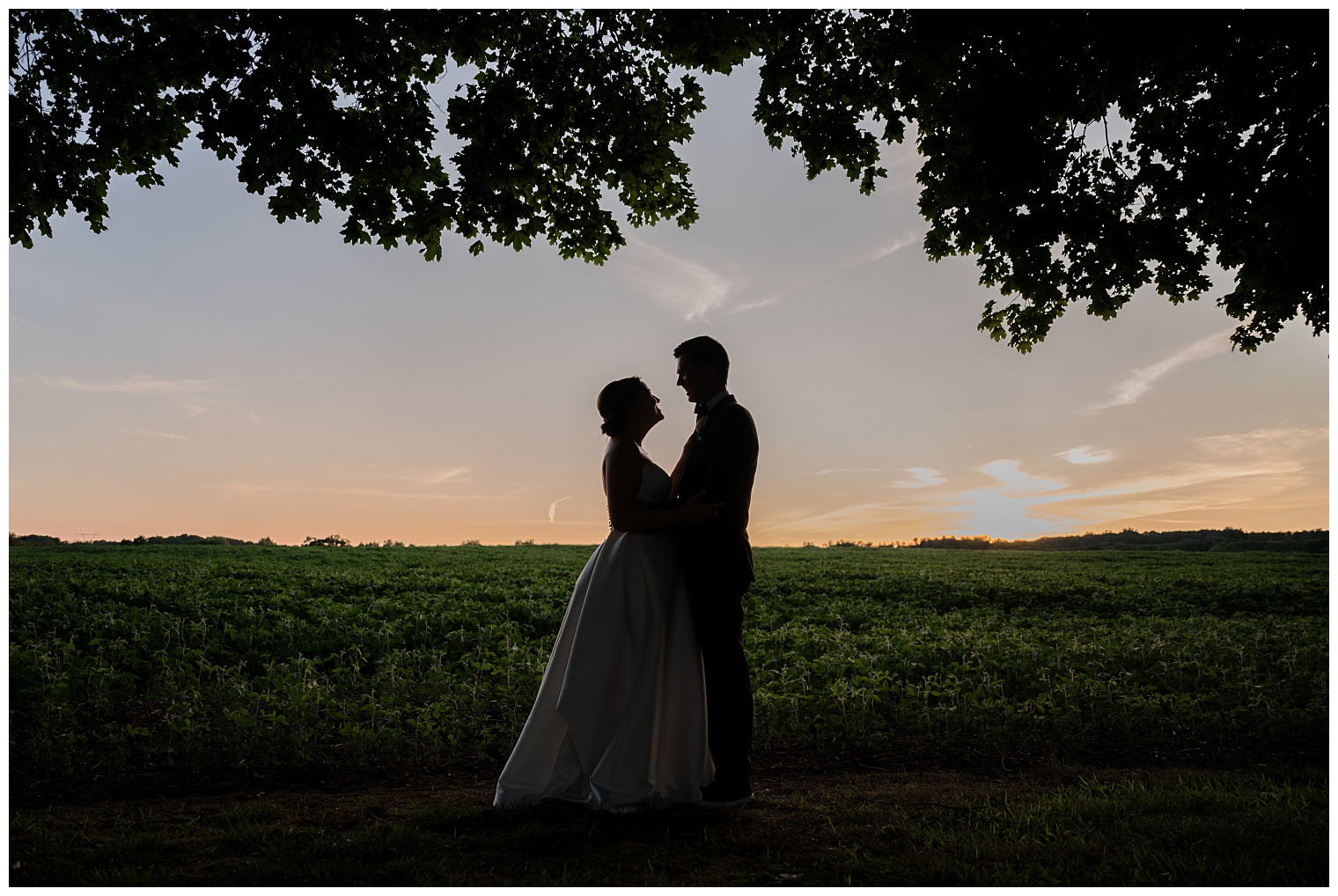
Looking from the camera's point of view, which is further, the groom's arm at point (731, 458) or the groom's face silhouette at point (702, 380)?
the groom's face silhouette at point (702, 380)

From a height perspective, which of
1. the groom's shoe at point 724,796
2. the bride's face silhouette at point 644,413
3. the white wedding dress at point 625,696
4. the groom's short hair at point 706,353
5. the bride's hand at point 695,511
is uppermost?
the groom's short hair at point 706,353

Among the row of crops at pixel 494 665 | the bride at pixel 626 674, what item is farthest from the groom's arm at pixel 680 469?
the row of crops at pixel 494 665

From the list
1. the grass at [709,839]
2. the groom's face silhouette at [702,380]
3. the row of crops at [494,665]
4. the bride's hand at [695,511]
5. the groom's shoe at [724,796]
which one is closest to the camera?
the grass at [709,839]

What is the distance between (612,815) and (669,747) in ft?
2.09

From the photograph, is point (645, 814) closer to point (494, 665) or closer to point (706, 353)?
point (706, 353)

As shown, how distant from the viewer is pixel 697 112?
10.3 metres

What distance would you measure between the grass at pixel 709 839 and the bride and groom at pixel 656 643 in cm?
27

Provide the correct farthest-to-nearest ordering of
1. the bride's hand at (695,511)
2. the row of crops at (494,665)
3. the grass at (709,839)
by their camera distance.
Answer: the row of crops at (494,665) < the bride's hand at (695,511) < the grass at (709,839)

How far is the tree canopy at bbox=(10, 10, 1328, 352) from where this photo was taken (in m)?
8.55

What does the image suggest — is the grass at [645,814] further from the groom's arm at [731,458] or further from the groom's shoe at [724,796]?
the groom's arm at [731,458]

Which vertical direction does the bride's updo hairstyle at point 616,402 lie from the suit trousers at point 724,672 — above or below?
above

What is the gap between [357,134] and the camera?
8617 mm

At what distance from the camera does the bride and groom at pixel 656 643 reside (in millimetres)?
5469

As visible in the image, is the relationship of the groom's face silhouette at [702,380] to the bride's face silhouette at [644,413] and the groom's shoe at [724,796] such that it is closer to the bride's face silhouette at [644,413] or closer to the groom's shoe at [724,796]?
the bride's face silhouette at [644,413]
